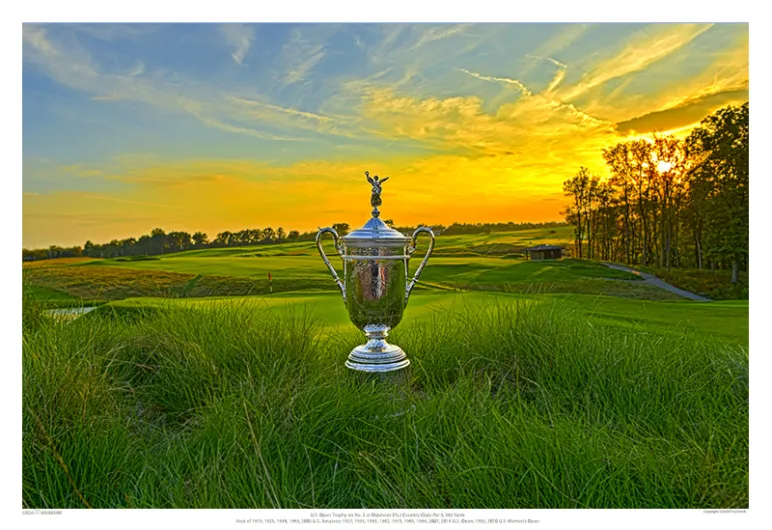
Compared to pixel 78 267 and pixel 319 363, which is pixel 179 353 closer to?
pixel 319 363

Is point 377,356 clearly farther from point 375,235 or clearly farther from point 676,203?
point 676,203

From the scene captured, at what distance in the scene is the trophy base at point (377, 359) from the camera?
2215 millimetres

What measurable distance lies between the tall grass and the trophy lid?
28.3 inches

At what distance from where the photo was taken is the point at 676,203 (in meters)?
3.29

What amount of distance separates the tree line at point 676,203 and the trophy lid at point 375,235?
5.73ft

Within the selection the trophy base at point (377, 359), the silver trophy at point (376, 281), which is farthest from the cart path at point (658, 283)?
the trophy base at point (377, 359)

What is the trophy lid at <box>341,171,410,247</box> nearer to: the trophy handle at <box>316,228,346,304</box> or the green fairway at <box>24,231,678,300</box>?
the trophy handle at <box>316,228,346,304</box>

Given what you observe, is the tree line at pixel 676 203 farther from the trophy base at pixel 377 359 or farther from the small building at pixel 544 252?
the trophy base at pixel 377 359

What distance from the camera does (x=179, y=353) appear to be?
2.41 meters

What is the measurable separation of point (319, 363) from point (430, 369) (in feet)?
2.23

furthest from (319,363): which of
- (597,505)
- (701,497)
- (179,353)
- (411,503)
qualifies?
(701,497)

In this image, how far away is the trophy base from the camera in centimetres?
221

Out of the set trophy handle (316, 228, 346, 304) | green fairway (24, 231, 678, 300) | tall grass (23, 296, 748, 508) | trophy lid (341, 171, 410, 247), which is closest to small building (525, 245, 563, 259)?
green fairway (24, 231, 678, 300)
